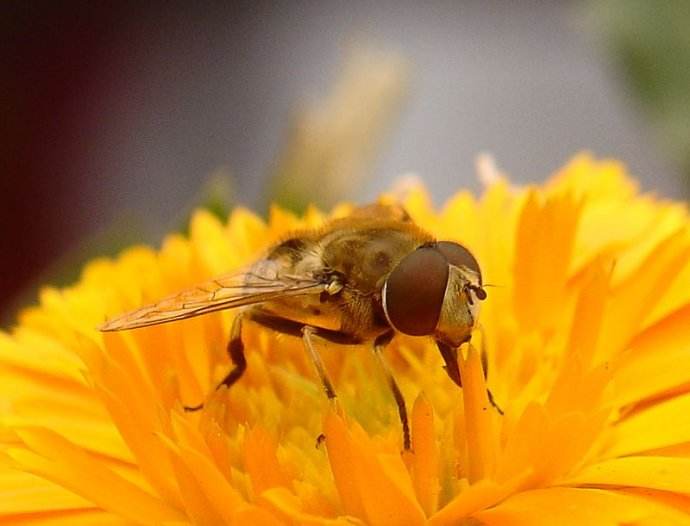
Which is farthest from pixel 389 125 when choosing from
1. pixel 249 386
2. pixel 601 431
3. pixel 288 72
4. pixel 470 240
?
pixel 288 72

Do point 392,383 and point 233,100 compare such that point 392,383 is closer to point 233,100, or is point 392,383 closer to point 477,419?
point 477,419

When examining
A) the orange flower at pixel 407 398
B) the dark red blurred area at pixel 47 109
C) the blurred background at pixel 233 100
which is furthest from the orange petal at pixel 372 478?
the dark red blurred area at pixel 47 109

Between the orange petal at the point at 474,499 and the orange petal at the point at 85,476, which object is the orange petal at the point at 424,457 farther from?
the orange petal at the point at 85,476

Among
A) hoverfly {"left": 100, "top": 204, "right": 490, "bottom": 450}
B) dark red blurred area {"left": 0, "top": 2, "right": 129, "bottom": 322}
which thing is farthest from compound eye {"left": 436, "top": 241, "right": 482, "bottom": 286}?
dark red blurred area {"left": 0, "top": 2, "right": 129, "bottom": 322}

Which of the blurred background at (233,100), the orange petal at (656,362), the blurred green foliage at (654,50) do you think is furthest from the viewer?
the blurred background at (233,100)

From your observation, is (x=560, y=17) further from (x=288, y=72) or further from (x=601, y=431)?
(x=601, y=431)

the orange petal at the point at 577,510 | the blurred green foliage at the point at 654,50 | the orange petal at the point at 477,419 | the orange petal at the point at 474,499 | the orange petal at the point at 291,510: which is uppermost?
the blurred green foliage at the point at 654,50

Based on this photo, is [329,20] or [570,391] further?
[329,20]
